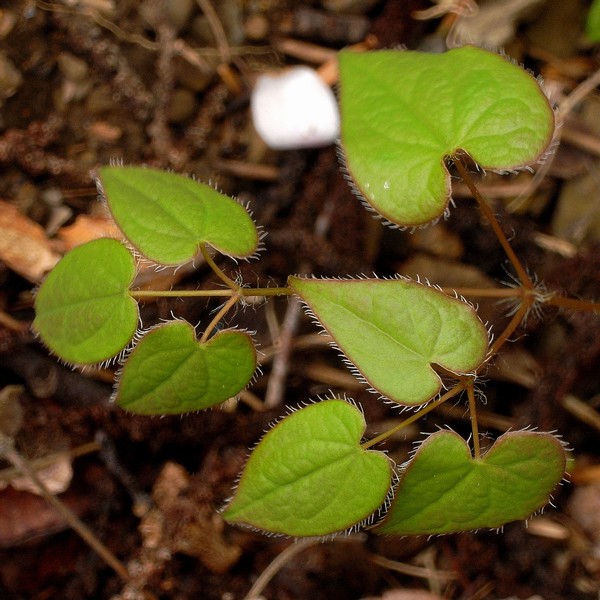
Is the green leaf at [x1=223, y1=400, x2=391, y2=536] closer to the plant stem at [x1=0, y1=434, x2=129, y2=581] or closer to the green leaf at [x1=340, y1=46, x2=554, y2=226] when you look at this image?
the green leaf at [x1=340, y1=46, x2=554, y2=226]

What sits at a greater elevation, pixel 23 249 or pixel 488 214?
pixel 488 214

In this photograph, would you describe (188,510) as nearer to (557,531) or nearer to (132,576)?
(132,576)

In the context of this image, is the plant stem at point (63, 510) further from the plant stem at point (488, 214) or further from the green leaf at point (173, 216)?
the plant stem at point (488, 214)

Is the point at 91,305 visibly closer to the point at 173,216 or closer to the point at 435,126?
the point at 173,216

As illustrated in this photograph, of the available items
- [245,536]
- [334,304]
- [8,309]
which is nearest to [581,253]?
[334,304]

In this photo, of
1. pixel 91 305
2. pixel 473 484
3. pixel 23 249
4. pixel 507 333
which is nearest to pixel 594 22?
pixel 507 333

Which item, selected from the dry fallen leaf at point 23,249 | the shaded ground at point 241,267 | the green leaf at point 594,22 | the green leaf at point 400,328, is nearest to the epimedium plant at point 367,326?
the green leaf at point 400,328

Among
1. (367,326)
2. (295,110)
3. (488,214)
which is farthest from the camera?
(295,110)

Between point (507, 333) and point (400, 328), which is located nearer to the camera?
point (400, 328)
